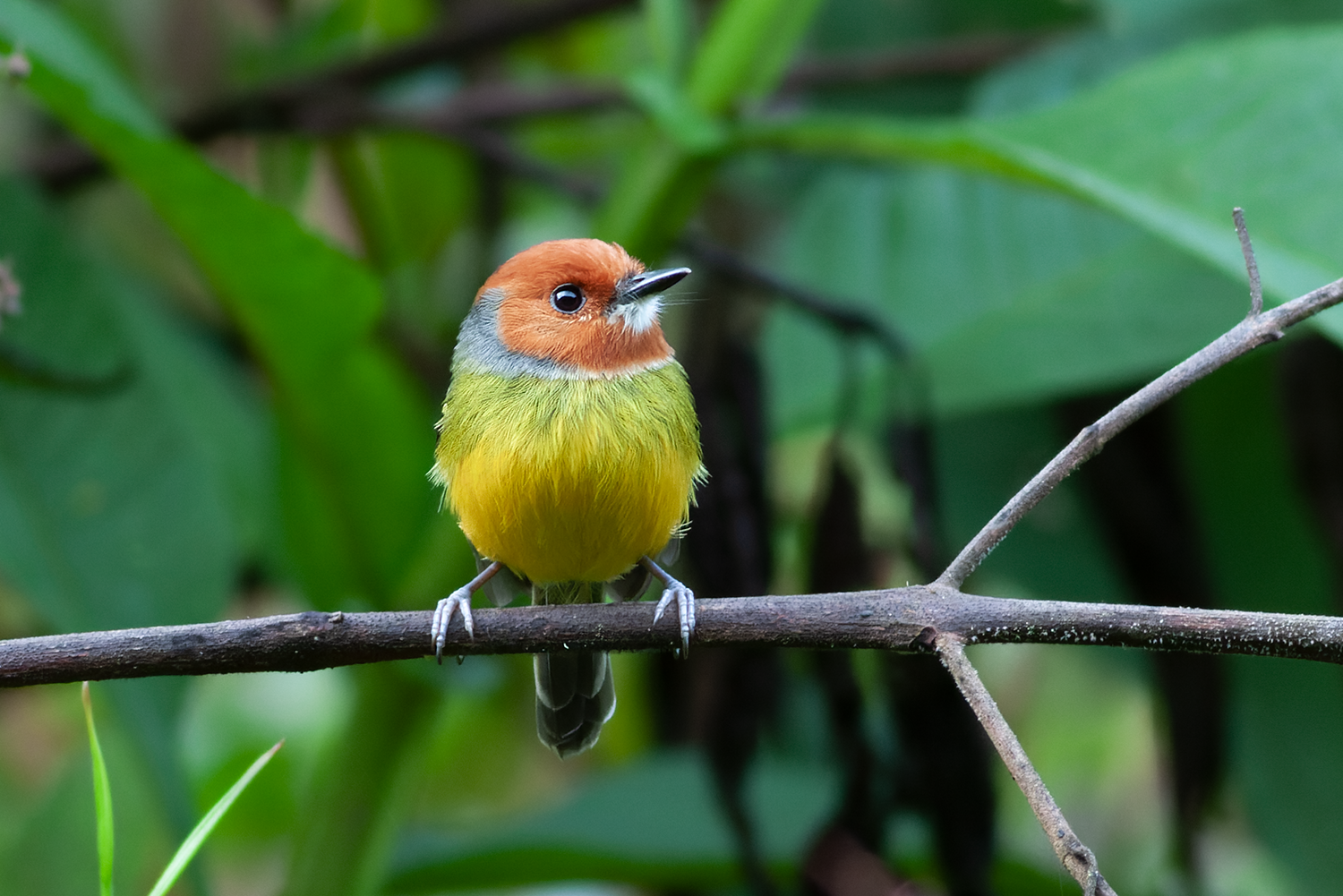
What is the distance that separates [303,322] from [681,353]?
1092 millimetres

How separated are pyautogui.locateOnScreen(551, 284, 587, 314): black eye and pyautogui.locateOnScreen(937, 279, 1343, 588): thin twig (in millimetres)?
813

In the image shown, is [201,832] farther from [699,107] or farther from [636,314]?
[699,107]

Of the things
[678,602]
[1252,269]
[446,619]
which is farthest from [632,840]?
[1252,269]

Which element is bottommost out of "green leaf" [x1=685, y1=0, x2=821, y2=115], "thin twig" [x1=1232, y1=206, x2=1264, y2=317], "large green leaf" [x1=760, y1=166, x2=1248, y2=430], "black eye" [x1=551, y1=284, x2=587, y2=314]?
"thin twig" [x1=1232, y1=206, x2=1264, y2=317]

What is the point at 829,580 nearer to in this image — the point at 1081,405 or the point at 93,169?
the point at 1081,405

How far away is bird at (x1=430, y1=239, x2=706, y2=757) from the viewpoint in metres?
1.59

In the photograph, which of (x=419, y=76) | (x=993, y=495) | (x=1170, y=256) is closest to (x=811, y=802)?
(x=993, y=495)

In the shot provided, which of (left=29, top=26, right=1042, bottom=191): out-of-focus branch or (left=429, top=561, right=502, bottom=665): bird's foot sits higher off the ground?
(left=29, top=26, right=1042, bottom=191): out-of-focus branch

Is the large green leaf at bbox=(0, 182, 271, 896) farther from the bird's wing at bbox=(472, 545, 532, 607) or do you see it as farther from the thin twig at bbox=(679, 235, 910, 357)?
the thin twig at bbox=(679, 235, 910, 357)

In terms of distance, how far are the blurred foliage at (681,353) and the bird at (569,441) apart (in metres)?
0.22

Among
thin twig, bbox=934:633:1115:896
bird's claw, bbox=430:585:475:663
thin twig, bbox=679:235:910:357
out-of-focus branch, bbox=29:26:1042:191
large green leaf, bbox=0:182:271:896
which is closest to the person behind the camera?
thin twig, bbox=934:633:1115:896

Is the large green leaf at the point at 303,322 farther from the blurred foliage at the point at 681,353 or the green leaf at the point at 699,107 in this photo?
the green leaf at the point at 699,107

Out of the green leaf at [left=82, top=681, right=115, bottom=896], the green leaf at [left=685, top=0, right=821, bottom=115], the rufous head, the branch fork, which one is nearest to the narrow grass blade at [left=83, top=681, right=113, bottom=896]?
the green leaf at [left=82, top=681, right=115, bottom=896]

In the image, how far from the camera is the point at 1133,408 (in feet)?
3.51
